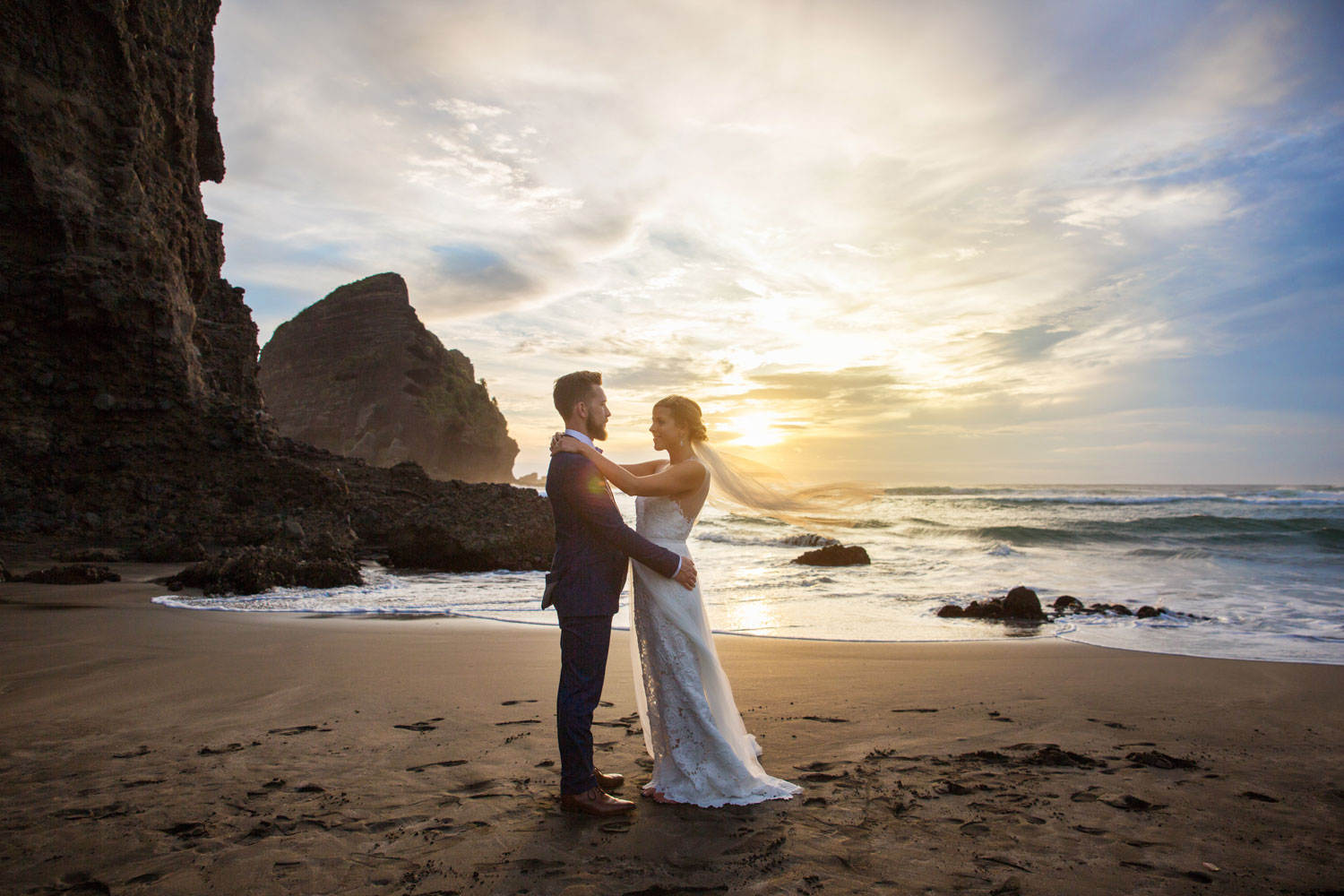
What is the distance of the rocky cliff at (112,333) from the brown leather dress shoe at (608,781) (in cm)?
1080

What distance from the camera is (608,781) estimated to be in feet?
12.0

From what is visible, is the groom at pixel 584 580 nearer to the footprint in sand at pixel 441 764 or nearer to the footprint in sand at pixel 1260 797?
the footprint in sand at pixel 441 764

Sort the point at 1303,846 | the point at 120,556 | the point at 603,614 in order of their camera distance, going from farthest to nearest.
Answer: the point at 120,556, the point at 603,614, the point at 1303,846

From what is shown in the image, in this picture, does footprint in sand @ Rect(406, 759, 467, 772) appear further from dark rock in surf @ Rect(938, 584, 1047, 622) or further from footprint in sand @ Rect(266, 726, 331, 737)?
dark rock in surf @ Rect(938, 584, 1047, 622)

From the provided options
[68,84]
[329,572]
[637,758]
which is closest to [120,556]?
[329,572]

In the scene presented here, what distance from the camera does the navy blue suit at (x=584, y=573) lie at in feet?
11.3

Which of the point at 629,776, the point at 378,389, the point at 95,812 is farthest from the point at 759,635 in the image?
the point at 378,389

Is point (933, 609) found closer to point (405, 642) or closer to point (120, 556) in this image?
point (405, 642)

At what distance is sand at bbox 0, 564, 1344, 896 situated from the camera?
275cm

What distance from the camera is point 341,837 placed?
117 inches

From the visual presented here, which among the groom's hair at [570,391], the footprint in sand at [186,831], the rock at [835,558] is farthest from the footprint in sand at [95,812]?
the rock at [835,558]

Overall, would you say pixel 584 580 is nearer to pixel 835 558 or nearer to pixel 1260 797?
pixel 1260 797

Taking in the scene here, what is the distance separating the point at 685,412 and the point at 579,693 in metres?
1.62

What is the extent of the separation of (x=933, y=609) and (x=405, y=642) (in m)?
7.38
